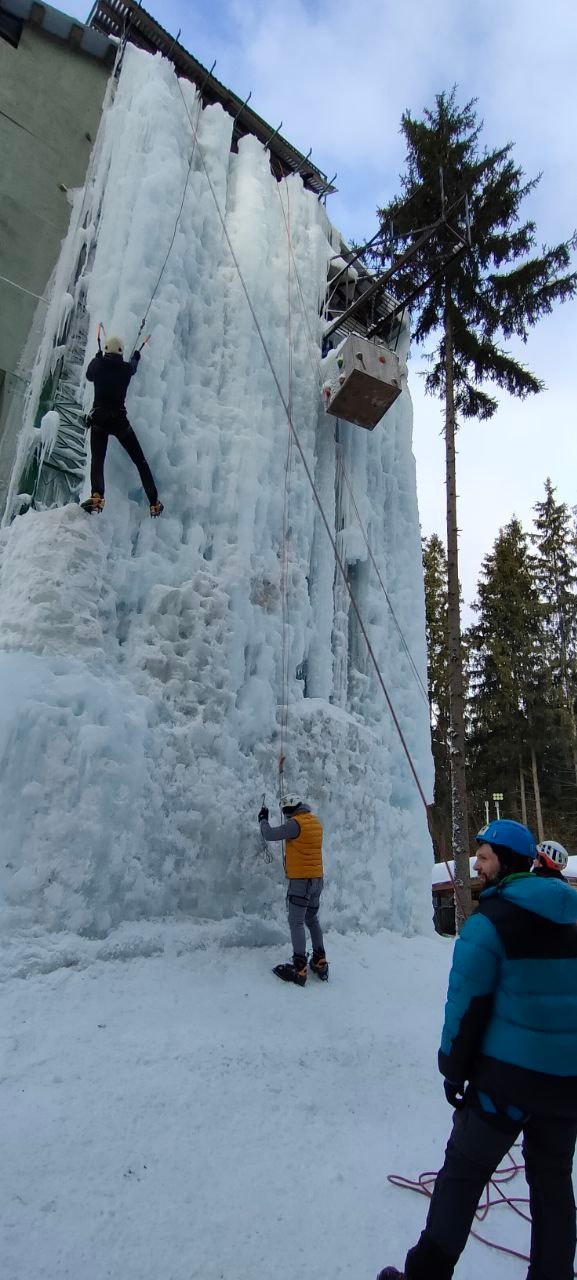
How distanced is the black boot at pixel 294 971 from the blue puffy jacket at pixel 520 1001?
2577 millimetres

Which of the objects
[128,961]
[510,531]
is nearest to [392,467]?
[128,961]

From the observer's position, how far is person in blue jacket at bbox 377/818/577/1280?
1.80 metres

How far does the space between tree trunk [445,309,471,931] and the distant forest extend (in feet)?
34.5

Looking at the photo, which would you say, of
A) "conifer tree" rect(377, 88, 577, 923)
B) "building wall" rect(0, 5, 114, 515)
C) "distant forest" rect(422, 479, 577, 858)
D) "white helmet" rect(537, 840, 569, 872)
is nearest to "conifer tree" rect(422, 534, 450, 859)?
"distant forest" rect(422, 479, 577, 858)

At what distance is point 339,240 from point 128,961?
8.16m

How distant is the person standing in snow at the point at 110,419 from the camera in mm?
4785

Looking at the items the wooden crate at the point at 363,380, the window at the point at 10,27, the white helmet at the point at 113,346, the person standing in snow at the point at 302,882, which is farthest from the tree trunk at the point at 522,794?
the window at the point at 10,27

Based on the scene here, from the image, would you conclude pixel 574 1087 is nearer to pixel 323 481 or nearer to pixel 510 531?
pixel 323 481

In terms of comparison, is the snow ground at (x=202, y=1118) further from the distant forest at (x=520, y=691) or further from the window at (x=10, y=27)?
the distant forest at (x=520, y=691)

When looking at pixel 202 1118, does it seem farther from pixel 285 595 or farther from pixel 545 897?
pixel 285 595

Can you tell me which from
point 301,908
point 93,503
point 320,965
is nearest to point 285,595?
point 93,503

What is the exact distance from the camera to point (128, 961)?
3.82m

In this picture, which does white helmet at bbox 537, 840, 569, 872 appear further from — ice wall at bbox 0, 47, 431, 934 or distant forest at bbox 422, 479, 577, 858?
distant forest at bbox 422, 479, 577, 858

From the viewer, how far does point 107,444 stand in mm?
5000
